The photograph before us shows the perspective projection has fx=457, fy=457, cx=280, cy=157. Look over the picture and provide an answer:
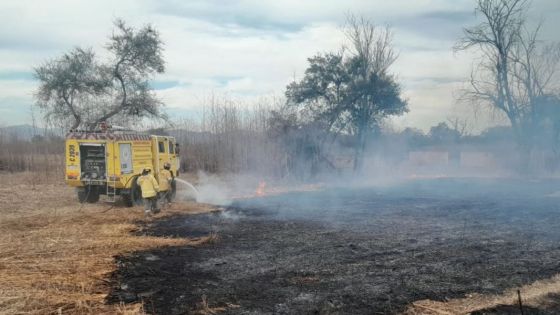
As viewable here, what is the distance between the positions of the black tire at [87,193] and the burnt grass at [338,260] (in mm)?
4357

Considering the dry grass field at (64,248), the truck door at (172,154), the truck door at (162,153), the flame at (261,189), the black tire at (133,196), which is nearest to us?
the dry grass field at (64,248)

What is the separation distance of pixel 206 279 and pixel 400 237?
17.1 ft

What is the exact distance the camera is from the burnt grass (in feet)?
20.6

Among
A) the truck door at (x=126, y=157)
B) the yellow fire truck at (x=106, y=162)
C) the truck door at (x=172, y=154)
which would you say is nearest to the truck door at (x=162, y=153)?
the truck door at (x=172, y=154)

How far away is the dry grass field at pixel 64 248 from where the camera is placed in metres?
6.01

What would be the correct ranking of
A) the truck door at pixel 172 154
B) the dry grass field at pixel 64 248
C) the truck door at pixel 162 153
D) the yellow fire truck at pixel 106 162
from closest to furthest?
1. the dry grass field at pixel 64 248
2. the yellow fire truck at pixel 106 162
3. the truck door at pixel 162 153
4. the truck door at pixel 172 154

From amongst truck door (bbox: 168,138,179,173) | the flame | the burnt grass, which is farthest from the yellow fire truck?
the flame

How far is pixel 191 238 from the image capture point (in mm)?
10664

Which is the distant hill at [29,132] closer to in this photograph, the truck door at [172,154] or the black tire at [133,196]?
the truck door at [172,154]

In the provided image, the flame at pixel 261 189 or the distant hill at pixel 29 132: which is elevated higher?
the distant hill at pixel 29 132

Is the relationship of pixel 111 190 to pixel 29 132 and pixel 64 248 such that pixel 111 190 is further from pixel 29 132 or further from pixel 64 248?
pixel 29 132

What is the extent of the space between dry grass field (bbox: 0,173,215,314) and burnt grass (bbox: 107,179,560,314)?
1.27ft

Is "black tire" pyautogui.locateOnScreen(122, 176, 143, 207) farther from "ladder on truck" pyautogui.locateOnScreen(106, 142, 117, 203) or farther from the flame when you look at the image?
the flame

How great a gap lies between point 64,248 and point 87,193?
7.84m
